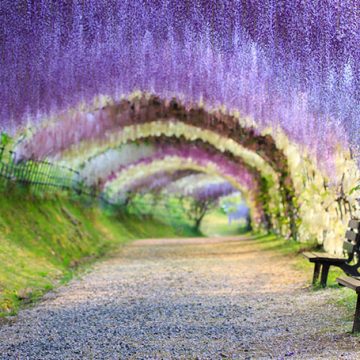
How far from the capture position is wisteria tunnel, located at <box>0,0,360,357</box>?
26.8 ft

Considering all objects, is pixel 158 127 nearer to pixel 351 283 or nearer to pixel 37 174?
pixel 37 174

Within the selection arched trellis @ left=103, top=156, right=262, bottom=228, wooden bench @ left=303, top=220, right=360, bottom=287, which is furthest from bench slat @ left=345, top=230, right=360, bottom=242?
arched trellis @ left=103, top=156, right=262, bottom=228

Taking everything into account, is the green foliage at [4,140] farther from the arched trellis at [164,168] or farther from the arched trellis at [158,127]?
the arched trellis at [164,168]

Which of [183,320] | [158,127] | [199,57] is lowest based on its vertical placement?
[183,320]

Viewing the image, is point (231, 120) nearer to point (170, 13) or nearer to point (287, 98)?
point (287, 98)

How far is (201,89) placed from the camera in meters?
13.3

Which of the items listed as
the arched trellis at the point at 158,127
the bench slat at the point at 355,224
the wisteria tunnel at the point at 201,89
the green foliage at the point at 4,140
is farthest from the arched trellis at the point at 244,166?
the bench slat at the point at 355,224

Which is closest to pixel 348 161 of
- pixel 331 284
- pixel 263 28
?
pixel 331 284

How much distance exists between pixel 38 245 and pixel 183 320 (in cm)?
550

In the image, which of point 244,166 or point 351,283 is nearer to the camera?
point 351,283

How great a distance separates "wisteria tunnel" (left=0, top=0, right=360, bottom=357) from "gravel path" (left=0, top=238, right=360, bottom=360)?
1.61 m

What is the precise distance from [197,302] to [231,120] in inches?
376

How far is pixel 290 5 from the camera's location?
790 centimetres

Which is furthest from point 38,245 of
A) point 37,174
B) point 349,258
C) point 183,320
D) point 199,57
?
point 183,320
